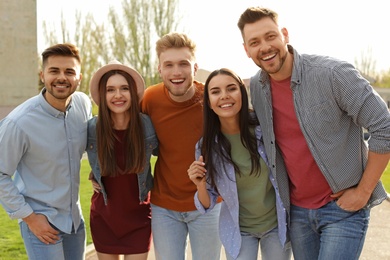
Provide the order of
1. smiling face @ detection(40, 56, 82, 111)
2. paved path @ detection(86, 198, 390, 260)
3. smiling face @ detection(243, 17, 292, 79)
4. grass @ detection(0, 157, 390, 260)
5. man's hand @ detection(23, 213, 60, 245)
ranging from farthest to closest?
grass @ detection(0, 157, 390, 260), paved path @ detection(86, 198, 390, 260), smiling face @ detection(40, 56, 82, 111), man's hand @ detection(23, 213, 60, 245), smiling face @ detection(243, 17, 292, 79)

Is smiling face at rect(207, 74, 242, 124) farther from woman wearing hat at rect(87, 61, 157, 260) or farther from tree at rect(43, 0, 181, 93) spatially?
tree at rect(43, 0, 181, 93)

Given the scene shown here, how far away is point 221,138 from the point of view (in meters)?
3.83

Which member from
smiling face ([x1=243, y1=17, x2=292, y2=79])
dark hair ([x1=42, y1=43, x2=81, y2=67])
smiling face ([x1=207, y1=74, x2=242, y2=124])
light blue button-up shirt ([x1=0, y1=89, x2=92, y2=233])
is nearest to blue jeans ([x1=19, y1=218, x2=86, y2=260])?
light blue button-up shirt ([x1=0, y1=89, x2=92, y2=233])

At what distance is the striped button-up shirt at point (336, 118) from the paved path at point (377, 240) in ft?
9.15

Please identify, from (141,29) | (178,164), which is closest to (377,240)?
(178,164)

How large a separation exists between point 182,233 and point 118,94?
1.28 m

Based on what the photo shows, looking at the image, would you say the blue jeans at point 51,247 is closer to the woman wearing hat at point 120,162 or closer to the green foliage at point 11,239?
the woman wearing hat at point 120,162

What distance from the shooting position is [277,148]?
3.71 meters

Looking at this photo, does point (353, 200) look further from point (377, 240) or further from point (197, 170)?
point (377, 240)

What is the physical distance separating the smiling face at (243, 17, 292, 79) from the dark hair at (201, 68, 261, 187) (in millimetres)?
300

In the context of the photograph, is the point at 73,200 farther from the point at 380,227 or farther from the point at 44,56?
the point at 380,227

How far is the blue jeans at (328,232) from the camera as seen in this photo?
344 cm

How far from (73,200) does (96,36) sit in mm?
33997

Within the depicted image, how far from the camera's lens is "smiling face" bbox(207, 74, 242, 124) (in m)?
3.76
